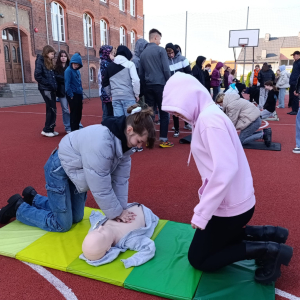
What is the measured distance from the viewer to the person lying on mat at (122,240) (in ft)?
7.89

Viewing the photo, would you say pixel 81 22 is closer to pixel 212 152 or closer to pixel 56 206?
pixel 56 206

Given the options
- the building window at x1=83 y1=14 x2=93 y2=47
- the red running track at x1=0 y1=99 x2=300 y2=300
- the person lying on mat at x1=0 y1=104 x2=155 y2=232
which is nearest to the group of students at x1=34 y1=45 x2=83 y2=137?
the red running track at x1=0 y1=99 x2=300 y2=300

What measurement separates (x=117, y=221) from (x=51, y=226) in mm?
670

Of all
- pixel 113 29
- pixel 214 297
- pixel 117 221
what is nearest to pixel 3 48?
pixel 113 29

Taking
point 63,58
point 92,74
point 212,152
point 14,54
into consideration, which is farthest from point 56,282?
point 92,74

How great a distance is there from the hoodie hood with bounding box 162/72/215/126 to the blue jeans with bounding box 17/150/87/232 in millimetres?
1279

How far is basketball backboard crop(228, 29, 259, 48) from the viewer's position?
2000cm

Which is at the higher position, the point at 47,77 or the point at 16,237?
the point at 47,77

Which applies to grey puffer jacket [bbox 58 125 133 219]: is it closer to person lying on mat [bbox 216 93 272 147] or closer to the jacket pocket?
the jacket pocket

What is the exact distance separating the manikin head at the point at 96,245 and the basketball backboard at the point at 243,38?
20212mm

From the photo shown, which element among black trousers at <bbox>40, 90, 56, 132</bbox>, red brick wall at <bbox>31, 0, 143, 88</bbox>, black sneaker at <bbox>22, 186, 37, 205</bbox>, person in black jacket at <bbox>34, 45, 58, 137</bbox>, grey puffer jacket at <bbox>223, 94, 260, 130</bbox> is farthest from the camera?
red brick wall at <bbox>31, 0, 143, 88</bbox>

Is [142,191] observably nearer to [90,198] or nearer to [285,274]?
[90,198]

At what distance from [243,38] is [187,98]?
67.3 ft

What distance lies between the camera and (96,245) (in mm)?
2395
